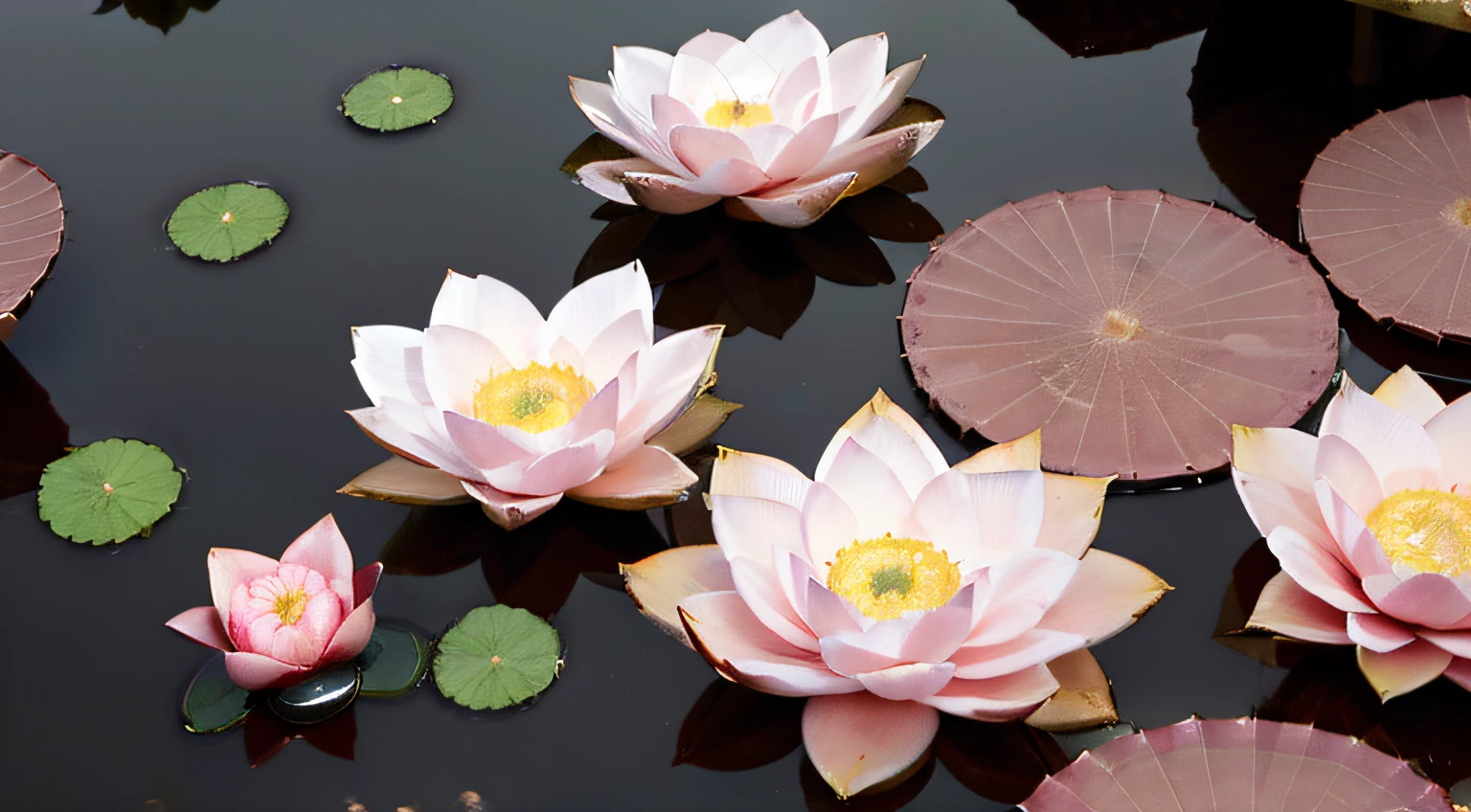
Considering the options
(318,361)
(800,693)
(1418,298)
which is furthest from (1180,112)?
(318,361)

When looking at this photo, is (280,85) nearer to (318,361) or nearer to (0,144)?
(0,144)

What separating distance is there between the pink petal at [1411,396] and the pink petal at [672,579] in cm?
91

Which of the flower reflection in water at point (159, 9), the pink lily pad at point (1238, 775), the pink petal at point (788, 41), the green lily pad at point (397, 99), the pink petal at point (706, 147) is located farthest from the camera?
the flower reflection in water at point (159, 9)

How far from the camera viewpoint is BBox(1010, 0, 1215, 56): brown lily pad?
2428 mm

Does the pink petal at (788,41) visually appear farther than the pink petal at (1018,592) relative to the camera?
Yes

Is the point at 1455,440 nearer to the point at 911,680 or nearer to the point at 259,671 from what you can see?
the point at 911,680

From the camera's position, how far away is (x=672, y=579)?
4.91 ft

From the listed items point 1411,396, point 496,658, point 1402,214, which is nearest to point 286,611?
point 496,658

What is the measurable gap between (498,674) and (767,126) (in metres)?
0.94

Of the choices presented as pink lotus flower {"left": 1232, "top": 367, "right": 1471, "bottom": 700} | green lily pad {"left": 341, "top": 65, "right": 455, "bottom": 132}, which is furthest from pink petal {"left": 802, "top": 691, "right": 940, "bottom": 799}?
green lily pad {"left": 341, "top": 65, "right": 455, "bottom": 132}

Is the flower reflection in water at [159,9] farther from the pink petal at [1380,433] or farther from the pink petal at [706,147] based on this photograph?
the pink petal at [1380,433]

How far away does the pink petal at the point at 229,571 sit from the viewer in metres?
1.49

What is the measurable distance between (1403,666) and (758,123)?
1290mm

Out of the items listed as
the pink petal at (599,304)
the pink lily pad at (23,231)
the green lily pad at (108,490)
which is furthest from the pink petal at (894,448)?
the pink lily pad at (23,231)
